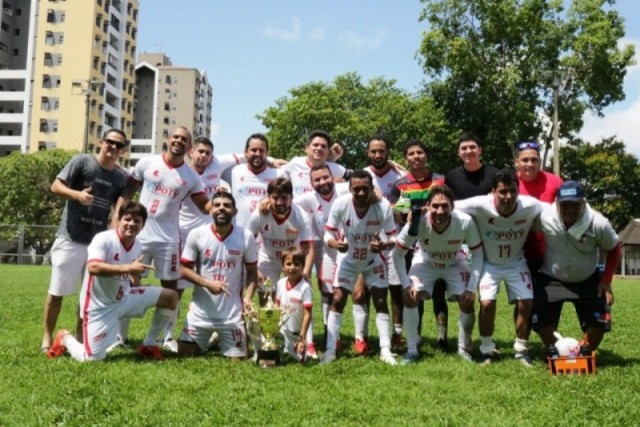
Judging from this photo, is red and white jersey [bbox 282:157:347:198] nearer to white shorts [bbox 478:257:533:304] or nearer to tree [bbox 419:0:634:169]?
white shorts [bbox 478:257:533:304]

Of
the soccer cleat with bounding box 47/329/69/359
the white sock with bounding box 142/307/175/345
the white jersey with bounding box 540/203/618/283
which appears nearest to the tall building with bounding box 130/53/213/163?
the soccer cleat with bounding box 47/329/69/359

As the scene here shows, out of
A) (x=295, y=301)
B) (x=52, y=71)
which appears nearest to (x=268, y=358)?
(x=295, y=301)

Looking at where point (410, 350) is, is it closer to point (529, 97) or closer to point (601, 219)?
point (601, 219)

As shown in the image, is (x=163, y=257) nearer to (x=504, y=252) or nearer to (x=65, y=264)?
(x=65, y=264)

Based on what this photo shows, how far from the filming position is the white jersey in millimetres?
6602

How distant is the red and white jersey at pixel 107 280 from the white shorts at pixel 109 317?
0.07 meters

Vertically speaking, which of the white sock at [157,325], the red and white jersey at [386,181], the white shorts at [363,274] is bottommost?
the white sock at [157,325]

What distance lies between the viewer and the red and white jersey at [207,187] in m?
8.23

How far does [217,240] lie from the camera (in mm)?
7023

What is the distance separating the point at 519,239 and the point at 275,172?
3.32 m

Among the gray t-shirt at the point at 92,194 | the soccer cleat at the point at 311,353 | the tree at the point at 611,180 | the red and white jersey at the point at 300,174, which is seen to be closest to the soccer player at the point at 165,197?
the gray t-shirt at the point at 92,194

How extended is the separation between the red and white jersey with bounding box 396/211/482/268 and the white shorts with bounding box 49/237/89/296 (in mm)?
3611

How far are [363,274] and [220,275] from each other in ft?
5.45

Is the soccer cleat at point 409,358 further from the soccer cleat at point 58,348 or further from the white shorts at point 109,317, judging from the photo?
the soccer cleat at point 58,348
